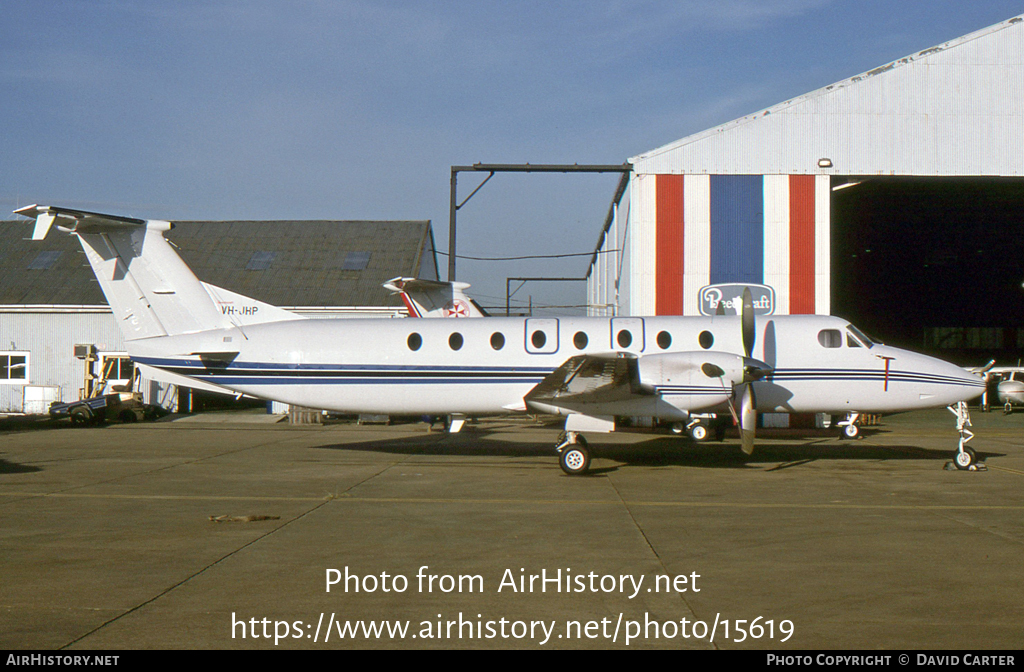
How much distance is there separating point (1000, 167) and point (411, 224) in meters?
24.4

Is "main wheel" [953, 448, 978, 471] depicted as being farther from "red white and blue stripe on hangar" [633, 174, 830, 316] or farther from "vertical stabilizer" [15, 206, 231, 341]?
"vertical stabilizer" [15, 206, 231, 341]

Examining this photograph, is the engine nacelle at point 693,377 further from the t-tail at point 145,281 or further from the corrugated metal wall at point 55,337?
the corrugated metal wall at point 55,337

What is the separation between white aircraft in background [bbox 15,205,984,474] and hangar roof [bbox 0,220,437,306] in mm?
15259

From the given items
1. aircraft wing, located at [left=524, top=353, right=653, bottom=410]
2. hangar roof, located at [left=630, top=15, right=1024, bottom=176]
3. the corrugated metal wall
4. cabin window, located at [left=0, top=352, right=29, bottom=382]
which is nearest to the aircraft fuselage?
aircraft wing, located at [left=524, top=353, right=653, bottom=410]

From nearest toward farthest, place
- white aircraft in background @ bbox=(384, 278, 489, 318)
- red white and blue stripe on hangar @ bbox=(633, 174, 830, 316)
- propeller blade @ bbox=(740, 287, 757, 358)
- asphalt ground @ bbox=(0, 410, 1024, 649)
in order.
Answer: asphalt ground @ bbox=(0, 410, 1024, 649), propeller blade @ bbox=(740, 287, 757, 358), white aircraft in background @ bbox=(384, 278, 489, 318), red white and blue stripe on hangar @ bbox=(633, 174, 830, 316)

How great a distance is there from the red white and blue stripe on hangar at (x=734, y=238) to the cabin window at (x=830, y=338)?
7.94 metres

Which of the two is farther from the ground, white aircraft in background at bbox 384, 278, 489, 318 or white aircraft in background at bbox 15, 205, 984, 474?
white aircraft in background at bbox 384, 278, 489, 318

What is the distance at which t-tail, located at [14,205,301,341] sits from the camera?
15.3 meters

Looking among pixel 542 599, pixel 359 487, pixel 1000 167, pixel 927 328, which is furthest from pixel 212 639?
pixel 927 328

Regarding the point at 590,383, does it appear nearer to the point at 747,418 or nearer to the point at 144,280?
the point at 747,418

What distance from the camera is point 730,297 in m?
22.9

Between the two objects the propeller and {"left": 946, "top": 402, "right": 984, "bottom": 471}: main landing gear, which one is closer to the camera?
the propeller

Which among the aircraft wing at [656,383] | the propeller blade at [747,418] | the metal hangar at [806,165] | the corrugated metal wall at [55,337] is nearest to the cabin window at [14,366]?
the corrugated metal wall at [55,337]

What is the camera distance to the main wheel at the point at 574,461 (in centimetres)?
1377
